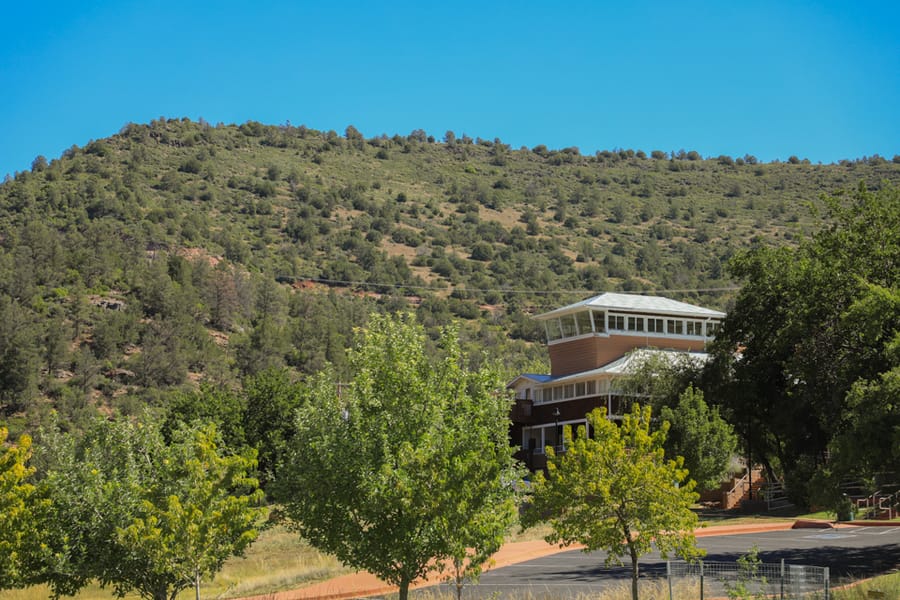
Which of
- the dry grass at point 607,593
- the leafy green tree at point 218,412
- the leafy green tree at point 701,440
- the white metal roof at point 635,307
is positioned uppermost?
the white metal roof at point 635,307

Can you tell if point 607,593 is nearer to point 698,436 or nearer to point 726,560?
point 726,560

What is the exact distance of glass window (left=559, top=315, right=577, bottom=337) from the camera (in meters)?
67.2

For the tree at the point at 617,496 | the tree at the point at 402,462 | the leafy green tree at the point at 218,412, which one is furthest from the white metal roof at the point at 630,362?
the tree at the point at 402,462

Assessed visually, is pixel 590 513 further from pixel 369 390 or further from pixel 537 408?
pixel 537 408

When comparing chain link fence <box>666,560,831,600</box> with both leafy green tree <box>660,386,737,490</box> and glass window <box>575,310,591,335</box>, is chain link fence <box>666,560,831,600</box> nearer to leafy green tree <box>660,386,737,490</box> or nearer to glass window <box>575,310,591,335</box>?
leafy green tree <box>660,386,737,490</box>

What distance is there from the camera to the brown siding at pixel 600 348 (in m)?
65.4

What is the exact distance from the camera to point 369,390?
20250 millimetres

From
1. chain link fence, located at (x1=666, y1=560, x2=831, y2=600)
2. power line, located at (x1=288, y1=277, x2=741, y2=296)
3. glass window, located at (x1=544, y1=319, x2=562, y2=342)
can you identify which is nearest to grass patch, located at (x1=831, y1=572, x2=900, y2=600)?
chain link fence, located at (x1=666, y1=560, x2=831, y2=600)

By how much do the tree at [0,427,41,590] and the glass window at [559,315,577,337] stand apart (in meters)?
45.3

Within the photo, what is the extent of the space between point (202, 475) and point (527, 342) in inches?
3640

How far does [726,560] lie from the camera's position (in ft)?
98.7

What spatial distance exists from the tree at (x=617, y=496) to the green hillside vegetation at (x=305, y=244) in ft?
89.4

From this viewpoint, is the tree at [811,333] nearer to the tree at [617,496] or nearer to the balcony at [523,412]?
the tree at [617,496]

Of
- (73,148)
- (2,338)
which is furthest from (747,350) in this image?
(73,148)
